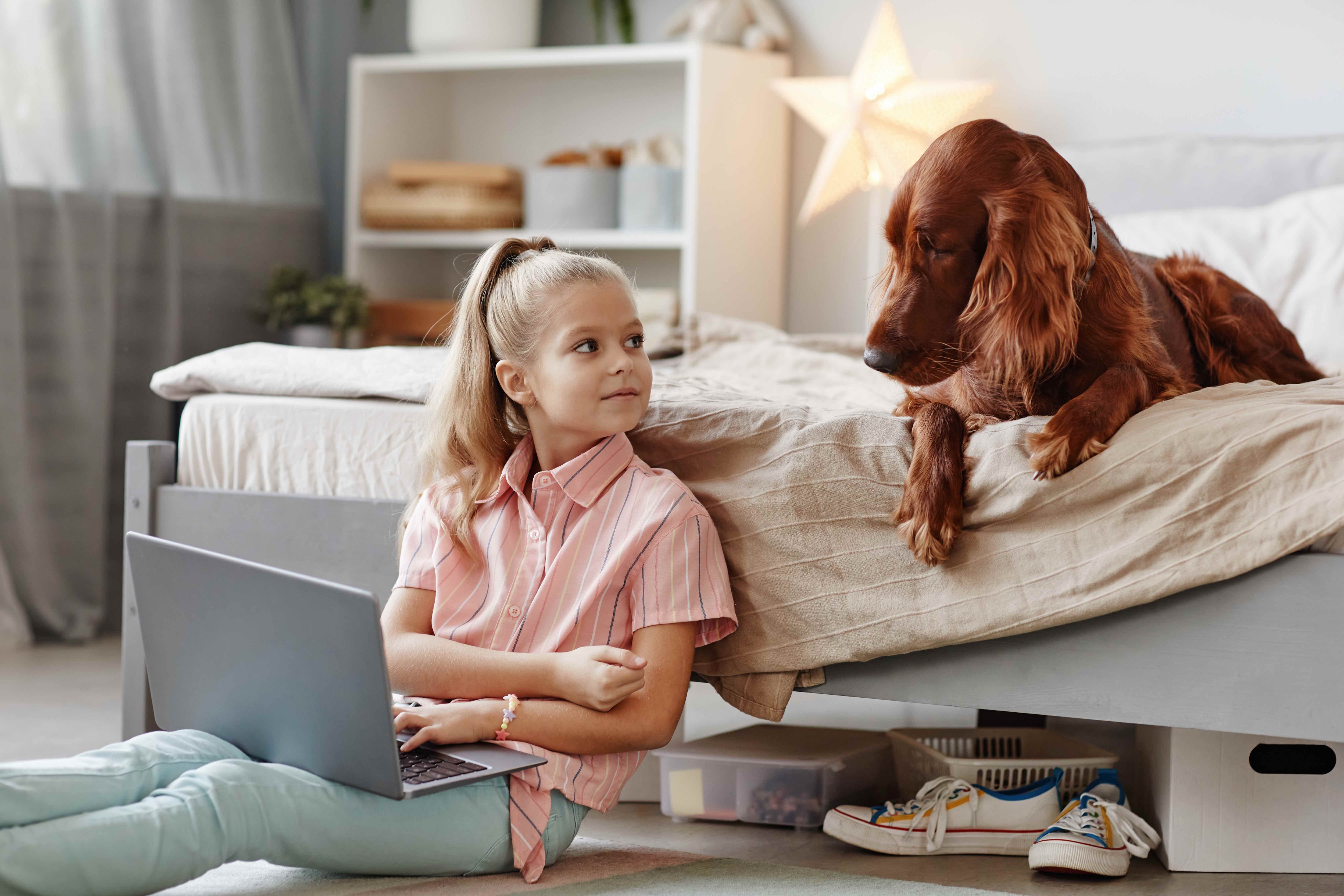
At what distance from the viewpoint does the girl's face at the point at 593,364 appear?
130 centimetres

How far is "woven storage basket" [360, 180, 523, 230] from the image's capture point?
120 inches

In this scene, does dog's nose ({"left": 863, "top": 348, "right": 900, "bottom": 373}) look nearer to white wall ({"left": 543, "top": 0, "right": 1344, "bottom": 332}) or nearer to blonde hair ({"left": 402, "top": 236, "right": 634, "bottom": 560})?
blonde hair ({"left": 402, "top": 236, "right": 634, "bottom": 560})

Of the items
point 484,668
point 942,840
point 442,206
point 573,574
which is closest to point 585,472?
point 573,574

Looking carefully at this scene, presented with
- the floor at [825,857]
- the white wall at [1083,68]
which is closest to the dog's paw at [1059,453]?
the floor at [825,857]

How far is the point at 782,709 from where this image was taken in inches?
52.5

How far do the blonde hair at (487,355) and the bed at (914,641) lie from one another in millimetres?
171

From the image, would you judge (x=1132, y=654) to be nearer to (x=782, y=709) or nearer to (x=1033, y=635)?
(x=1033, y=635)

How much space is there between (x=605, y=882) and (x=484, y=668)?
230mm

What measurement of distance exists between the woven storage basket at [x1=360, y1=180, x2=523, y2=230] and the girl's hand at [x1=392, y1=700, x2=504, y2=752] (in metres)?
2.00

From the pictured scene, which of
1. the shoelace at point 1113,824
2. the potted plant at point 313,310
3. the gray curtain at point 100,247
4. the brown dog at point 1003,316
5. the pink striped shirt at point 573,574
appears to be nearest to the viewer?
the brown dog at point 1003,316

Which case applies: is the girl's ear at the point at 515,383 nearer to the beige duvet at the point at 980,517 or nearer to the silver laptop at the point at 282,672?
the beige duvet at the point at 980,517

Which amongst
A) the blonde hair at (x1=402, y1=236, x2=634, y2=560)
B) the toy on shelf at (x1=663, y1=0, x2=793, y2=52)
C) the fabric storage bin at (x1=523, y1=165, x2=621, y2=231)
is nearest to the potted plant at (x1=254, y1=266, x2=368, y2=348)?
the fabric storage bin at (x1=523, y1=165, x2=621, y2=231)

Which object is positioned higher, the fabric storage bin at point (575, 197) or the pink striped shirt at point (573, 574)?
the fabric storage bin at point (575, 197)

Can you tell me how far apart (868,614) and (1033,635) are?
0.51 feet
